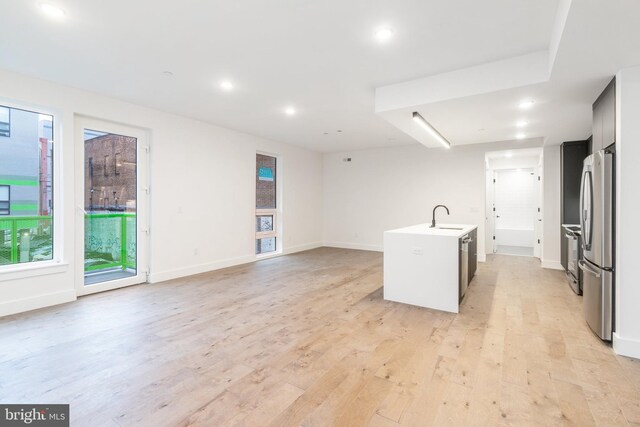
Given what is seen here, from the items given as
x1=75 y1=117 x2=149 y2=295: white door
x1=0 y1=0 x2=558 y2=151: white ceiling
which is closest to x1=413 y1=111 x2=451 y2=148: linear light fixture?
x1=0 y1=0 x2=558 y2=151: white ceiling

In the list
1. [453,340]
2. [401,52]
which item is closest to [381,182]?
[401,52]

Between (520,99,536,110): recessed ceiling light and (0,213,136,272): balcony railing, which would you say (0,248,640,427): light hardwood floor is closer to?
(0,213,136,272): balcony railing

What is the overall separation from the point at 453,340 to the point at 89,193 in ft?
16.2

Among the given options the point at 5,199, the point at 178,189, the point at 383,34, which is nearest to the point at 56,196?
the point at 5,199

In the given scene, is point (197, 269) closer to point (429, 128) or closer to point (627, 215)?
point (429, 128)

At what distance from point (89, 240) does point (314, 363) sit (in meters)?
3.84

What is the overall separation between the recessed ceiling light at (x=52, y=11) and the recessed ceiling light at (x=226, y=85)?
1591 mm

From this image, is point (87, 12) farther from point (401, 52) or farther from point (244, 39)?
point (401, 52)

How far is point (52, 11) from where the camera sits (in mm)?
2424

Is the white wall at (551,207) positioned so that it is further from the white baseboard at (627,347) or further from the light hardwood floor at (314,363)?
the white baseboard at (627,347)

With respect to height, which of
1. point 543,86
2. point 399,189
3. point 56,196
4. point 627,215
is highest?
point 543,86

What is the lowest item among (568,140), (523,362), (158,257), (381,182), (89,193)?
(523,362)

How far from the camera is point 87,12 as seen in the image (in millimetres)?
2443

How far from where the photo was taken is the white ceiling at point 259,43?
2393 millimetres
